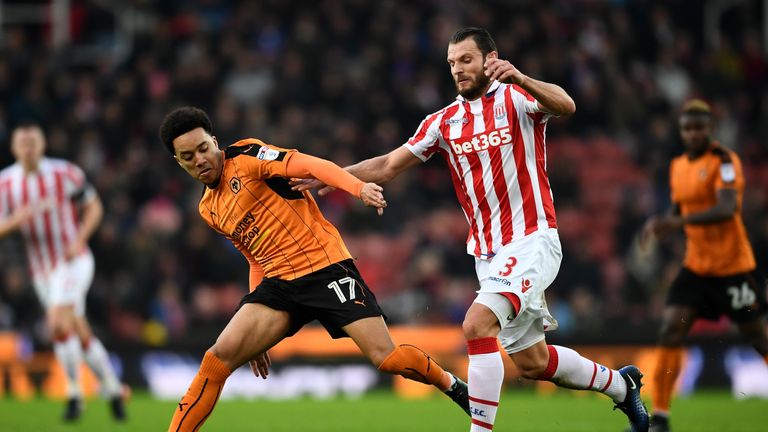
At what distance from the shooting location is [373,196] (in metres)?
5.99

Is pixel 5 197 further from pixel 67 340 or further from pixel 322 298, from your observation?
pixel 322 298

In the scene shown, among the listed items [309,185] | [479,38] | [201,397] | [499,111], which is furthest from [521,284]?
[201,397]

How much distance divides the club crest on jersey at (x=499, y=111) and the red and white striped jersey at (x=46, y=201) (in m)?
5.59

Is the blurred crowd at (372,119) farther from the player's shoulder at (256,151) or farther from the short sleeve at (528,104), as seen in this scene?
the player's shoulder at (256,151)

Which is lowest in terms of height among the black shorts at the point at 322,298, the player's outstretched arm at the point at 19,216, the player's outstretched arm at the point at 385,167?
the black shorts at the point at 322,298

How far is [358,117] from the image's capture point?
55.0ft

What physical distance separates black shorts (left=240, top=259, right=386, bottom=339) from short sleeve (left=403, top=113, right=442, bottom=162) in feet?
2.93

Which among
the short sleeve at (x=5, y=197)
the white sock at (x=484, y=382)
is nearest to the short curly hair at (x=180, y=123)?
the white sock at (x=484, y=382)

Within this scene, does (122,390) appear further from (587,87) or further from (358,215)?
(587,87)

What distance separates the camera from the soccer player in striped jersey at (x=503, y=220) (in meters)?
6.29

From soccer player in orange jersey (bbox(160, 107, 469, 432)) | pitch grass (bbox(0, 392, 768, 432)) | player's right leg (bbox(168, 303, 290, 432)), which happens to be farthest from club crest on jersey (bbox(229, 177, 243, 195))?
pitch grass (bbox(0, 392, 768, 432))

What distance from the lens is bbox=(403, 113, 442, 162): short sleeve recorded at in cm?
685

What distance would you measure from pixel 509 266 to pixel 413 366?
2.71 feet

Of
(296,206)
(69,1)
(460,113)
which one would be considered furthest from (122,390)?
(69,1)
